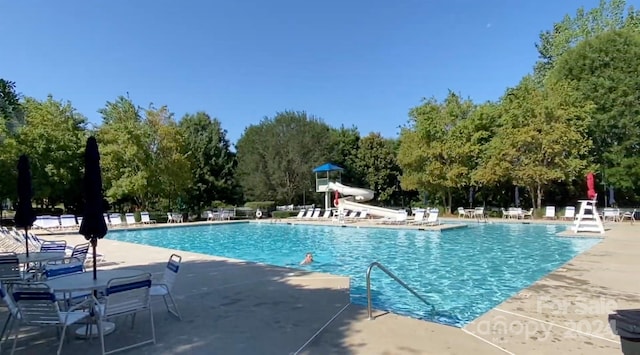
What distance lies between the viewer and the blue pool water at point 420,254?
7141 mm

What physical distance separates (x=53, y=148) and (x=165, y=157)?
243 inches

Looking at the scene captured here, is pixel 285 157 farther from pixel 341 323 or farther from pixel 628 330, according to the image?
pixel 628 330

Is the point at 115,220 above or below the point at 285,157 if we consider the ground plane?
below

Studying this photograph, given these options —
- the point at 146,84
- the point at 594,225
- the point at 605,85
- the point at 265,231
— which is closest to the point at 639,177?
the point at 605,85

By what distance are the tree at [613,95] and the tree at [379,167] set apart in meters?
13.9

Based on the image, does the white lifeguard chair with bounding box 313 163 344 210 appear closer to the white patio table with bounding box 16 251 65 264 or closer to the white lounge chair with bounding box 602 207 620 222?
the white lounge chair with bounding box 602 207 620 222

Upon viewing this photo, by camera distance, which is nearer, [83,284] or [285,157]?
[83,284]

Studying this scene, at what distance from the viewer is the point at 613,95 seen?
22.0 meters

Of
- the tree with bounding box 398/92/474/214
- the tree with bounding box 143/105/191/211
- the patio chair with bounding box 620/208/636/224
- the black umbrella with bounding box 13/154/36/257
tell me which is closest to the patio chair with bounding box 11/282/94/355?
the black umbrella with bounding box 13/154/36/257

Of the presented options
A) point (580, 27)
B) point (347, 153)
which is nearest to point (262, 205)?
point (347, 153)

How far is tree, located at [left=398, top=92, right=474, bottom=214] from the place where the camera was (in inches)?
988

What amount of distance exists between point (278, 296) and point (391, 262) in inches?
218

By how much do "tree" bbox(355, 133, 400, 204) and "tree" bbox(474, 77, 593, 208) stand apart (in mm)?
10742

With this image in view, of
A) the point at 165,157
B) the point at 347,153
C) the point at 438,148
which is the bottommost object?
the point at 165,157
